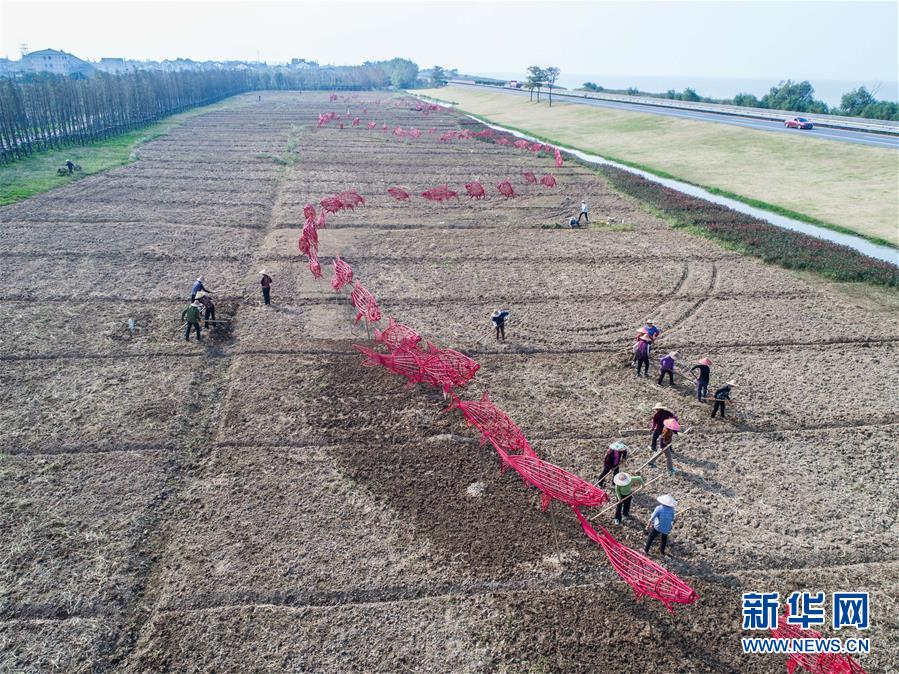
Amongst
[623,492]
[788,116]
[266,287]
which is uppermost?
[788,116]

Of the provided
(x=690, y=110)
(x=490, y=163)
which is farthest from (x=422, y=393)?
(x=690, y=110)

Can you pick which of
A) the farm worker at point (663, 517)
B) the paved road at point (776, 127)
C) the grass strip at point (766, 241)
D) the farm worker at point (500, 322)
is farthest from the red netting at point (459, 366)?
the paved road at point (776, 127)

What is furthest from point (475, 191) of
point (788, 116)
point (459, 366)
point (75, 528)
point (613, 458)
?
point (788, 116)

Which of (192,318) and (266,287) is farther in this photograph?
(266,287)

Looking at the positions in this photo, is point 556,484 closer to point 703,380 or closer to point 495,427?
point 495,427

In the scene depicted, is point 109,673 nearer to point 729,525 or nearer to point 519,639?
point 519,639

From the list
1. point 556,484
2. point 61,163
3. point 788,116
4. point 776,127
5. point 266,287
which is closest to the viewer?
point 556,484

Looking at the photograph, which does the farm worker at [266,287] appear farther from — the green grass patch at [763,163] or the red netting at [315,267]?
the green grass patch at [763,163]

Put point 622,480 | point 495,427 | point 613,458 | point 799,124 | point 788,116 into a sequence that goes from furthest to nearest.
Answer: point 788,116, point 799,124, point 495,427, point 613,458, point 622,480
